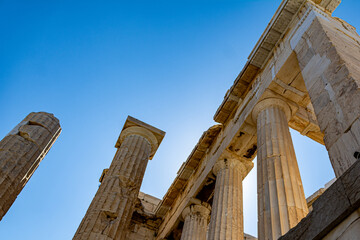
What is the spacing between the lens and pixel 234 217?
1230 centimetres

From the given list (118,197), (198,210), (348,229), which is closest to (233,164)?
(198,210)

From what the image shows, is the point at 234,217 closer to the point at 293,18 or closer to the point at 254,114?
the point at 254,114

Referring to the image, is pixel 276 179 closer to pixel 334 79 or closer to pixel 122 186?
pixel 334 79

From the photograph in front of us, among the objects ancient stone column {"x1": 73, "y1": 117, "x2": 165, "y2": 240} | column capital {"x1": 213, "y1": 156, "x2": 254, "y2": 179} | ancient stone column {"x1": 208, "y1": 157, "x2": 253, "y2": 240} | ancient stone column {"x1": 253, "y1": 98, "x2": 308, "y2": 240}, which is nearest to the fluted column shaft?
ancient stone column {"x1": 73, "y1": 117, "x2": 165, "y2": 240}

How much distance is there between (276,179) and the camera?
29.5 feet

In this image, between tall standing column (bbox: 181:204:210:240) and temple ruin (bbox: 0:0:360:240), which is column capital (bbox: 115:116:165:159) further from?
tall standing column (bbox: 181:204:210:240)

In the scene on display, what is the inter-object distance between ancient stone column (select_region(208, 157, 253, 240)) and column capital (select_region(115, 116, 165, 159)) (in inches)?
183

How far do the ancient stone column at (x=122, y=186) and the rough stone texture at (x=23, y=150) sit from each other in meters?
3.63

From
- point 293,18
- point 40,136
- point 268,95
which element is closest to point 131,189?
point 40,136

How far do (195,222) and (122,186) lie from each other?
4.61m

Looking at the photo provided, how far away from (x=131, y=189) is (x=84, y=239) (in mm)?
3417

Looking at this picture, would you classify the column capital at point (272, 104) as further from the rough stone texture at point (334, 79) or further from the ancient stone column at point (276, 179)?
the rough stone texture at point (334, 79)

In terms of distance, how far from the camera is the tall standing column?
15.9 m

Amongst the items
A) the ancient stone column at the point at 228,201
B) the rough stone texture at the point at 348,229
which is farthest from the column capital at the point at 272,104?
the rough stone texture at the point at 348,229
